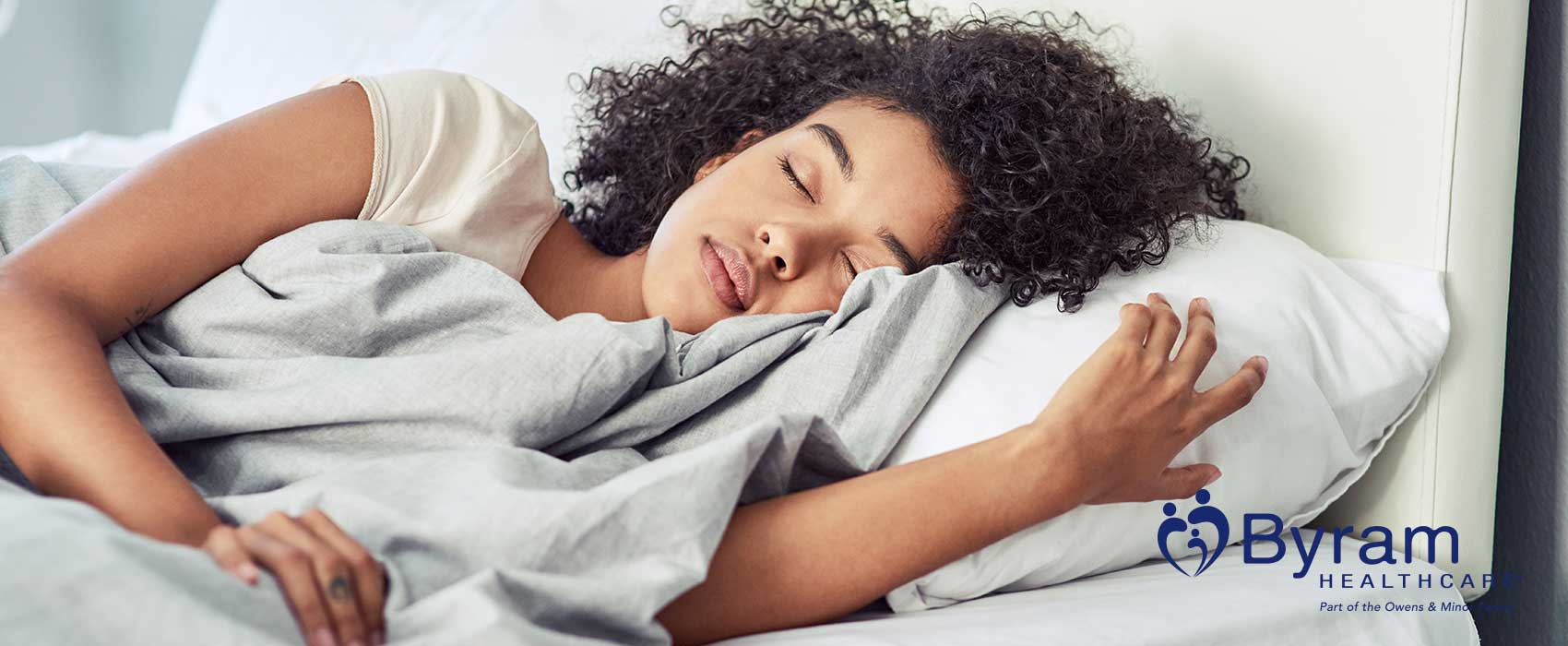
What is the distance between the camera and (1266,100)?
117 cm

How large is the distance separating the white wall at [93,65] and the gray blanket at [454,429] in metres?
2.11

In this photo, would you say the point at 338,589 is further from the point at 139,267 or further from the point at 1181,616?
the point at 1181,616

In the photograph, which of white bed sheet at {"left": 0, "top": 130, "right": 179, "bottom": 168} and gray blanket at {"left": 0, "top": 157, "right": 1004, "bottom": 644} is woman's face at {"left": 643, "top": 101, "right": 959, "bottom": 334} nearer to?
gray blanket at {"left": 0, "top": 157, "right": 1004, "bottom": 644}

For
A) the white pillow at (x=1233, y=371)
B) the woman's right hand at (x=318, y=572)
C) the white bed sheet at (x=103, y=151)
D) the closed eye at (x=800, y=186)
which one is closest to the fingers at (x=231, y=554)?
the woman's right hand at (x=318, y=572)

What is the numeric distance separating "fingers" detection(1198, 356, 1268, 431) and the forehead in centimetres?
27

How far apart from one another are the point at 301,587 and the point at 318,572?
11mm

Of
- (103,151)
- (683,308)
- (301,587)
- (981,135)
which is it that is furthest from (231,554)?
(103,151)

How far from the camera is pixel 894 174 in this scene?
1.02 meters

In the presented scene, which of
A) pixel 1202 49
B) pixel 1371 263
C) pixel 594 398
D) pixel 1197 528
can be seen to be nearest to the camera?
Answer: pixel 594 398

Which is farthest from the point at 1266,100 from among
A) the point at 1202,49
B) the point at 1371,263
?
the point at 1371,263

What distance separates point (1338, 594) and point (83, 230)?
0.95m

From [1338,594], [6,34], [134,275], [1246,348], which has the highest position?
[6,34]

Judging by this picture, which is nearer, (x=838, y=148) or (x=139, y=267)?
(x=139, y=267)

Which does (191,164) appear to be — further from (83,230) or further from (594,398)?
(594,398)
